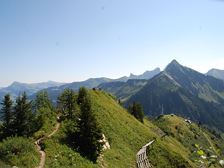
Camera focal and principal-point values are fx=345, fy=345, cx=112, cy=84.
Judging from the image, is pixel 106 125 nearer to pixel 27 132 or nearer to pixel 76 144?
pixel 76 144

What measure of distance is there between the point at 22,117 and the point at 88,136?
10.5 metres

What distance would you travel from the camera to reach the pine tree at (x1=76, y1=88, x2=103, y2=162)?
54.1 meters

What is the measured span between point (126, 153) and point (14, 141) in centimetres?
3013

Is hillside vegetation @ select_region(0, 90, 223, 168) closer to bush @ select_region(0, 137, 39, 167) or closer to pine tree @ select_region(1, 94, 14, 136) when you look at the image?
bush @ select_region(0, 137, 39, 167)

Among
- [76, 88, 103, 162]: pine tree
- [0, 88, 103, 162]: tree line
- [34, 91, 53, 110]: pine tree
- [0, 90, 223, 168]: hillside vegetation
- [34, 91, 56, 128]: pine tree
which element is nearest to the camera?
[0, 90, 223, 168]: hillside vegetation

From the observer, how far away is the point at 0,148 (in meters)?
42.7

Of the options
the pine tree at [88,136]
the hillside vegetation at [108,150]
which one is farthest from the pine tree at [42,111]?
the pine tree at [88,136]

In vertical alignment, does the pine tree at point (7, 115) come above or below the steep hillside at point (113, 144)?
above

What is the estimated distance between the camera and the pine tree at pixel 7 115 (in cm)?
5131

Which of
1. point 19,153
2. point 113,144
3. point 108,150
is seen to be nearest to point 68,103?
point 113,144

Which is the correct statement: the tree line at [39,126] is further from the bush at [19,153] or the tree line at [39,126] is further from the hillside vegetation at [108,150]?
the bush at [19,153]

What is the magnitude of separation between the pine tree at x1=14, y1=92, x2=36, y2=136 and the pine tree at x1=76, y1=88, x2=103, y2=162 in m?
8.08

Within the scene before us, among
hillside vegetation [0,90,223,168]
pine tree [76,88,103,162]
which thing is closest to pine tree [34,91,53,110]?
hillside vegetation [0,90,223,168]

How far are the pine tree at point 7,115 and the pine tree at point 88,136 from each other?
10701mm
